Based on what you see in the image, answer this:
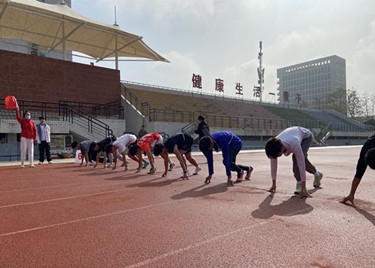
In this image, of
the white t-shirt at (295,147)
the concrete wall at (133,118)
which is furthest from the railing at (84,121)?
the white t-shirt at (295,147)

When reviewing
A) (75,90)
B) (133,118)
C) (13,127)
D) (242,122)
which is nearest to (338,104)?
(242,122)

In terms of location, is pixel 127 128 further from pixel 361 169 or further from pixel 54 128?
pixel 361 169

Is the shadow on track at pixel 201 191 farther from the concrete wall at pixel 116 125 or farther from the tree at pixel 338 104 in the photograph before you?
the tree at pixel 338 104

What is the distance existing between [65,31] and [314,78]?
14041cm

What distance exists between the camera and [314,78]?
464 ft

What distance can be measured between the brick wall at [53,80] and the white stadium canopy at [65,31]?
2.81 metres

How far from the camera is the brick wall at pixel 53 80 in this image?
18.3 m

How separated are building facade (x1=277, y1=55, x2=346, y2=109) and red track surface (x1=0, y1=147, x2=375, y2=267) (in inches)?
5233

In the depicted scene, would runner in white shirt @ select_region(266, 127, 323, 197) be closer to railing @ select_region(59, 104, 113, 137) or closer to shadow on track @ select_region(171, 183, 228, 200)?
shadow on track @ select_region(171, 183, 228, 200)

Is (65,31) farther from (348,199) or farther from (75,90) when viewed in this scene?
(348,199)

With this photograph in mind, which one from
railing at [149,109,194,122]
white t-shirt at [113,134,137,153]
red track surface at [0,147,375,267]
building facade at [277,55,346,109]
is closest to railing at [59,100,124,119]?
railing at [149,109,194,122]

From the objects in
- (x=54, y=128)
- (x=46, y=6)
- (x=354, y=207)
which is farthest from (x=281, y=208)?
(x=46, y=6)

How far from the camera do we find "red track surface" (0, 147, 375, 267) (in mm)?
2482

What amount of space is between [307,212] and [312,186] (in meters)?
2.27
